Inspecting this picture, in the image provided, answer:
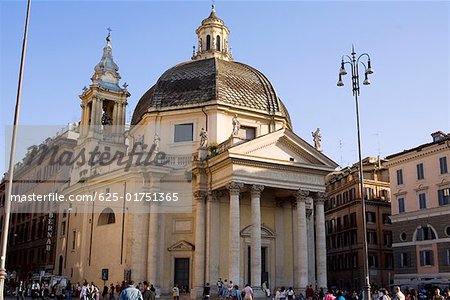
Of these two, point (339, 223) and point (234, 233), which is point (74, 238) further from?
point (339, 223)

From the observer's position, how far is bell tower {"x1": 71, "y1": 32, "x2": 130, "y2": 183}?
42.4 meters

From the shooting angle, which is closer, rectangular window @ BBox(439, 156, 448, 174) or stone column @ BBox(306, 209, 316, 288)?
stone column @ BBox(306, 209, 316, 288)

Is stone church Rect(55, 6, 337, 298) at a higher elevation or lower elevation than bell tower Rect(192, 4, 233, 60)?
lower

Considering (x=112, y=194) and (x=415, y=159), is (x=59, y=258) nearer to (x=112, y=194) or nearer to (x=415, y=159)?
(x=112, y=194)

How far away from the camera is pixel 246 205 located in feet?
106

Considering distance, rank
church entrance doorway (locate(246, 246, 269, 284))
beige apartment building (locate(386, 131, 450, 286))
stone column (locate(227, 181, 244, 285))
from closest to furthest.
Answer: stone column (locate(227, 181, 244, 285))
church entrance doorway (locate(246, 246, 269, 284))
beige apartment building (locate(386, 131, 450, 286))

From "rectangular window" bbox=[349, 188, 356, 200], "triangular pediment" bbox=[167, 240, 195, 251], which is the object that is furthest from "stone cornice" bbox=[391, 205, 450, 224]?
"triangular pediment" bbox=[167, 240, 195, 251]

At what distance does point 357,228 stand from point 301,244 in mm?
22755

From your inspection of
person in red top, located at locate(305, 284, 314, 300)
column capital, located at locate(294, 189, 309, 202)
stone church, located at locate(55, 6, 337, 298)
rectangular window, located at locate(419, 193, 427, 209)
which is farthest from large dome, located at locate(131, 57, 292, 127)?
rectangular window, located at locate(419, 193, 427, 209)

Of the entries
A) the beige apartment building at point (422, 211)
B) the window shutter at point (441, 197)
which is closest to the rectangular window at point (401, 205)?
the beige apartment building at point (422, 211)

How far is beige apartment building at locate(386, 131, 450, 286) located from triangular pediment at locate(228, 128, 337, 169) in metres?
12.6

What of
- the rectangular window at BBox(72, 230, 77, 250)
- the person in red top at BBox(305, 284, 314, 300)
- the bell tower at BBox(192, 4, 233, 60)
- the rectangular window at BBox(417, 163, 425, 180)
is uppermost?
the bell tower at BBox(192, 4, 233, 60)

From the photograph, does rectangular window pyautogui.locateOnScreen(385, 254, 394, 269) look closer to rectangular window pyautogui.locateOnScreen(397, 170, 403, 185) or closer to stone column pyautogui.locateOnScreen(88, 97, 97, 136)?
rectangular window pyautogui.locateOnScreen(397, 170, 403, 185)

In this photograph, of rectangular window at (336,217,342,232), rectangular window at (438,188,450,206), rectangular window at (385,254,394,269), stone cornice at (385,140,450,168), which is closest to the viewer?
rectangular window at (438,188,450,206)
